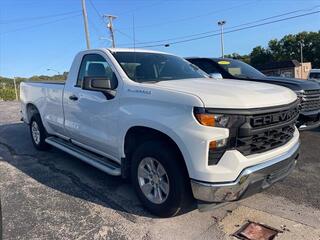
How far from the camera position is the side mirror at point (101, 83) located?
4449 millimetres

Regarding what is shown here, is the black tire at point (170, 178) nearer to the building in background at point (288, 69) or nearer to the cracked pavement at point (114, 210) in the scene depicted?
the cracked pavement at point (114, 210)

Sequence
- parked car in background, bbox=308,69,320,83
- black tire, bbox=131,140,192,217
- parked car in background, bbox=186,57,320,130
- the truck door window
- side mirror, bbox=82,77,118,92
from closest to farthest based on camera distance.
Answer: black tire, bbox=131,140,192,217, side mirror, bbox=82,77,118,92, the truck door window, parked car in background, bbox=186,57,320,130, parked car in background, bbox=308,69,320,83

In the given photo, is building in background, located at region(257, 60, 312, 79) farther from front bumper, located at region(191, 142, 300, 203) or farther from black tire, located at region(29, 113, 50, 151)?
front bumper, located at region(191, 142, 300, 203)

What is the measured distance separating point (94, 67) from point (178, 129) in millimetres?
2300

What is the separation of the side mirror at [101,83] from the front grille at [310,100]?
4085mm

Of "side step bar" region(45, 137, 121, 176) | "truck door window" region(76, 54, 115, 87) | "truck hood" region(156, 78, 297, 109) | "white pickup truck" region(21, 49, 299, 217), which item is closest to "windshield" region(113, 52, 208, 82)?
"white pickup truck" region(21, 49, 299, 217)

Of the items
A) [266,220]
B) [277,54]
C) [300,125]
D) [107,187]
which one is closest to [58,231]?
[107,187]

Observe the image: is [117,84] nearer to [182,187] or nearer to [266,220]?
[182,187]

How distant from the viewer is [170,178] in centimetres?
374

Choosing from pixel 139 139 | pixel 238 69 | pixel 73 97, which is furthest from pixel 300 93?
pixel 73 97

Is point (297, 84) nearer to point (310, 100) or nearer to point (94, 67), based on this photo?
point (310, 100)

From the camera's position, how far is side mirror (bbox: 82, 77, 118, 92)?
14.6ft

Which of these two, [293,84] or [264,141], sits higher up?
[293,84]

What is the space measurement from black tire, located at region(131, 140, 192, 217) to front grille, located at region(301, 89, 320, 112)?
4147 millimetres
